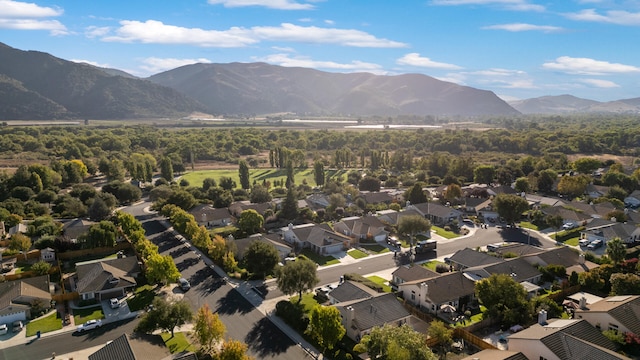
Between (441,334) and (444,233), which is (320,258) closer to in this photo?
(444,233)

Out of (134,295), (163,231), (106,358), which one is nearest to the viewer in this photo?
(106,358)

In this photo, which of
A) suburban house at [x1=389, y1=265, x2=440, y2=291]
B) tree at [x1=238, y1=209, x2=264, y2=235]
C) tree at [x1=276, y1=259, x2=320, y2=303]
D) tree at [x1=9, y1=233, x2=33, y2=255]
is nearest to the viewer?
tree at [x1=276, y1=259, x2=320, y2=303]

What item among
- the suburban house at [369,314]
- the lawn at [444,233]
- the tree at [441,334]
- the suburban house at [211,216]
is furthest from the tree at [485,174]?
the tree at [441,334]

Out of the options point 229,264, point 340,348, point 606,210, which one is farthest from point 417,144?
point 340,348

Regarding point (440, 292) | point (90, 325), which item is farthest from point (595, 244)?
point (90, 325)

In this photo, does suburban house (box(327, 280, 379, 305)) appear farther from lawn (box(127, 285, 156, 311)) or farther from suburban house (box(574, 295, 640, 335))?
suburban house (box(574, 295, 640, 335))

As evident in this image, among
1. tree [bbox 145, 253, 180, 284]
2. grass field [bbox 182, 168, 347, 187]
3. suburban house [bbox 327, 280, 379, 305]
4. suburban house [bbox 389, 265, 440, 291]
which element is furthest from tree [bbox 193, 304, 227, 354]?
grass field [bbox 182, 168, 347, 187]

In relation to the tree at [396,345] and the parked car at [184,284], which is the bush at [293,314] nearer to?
the tree at [396,345]

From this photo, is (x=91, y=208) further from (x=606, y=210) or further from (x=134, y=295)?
(x=606, y=210)
